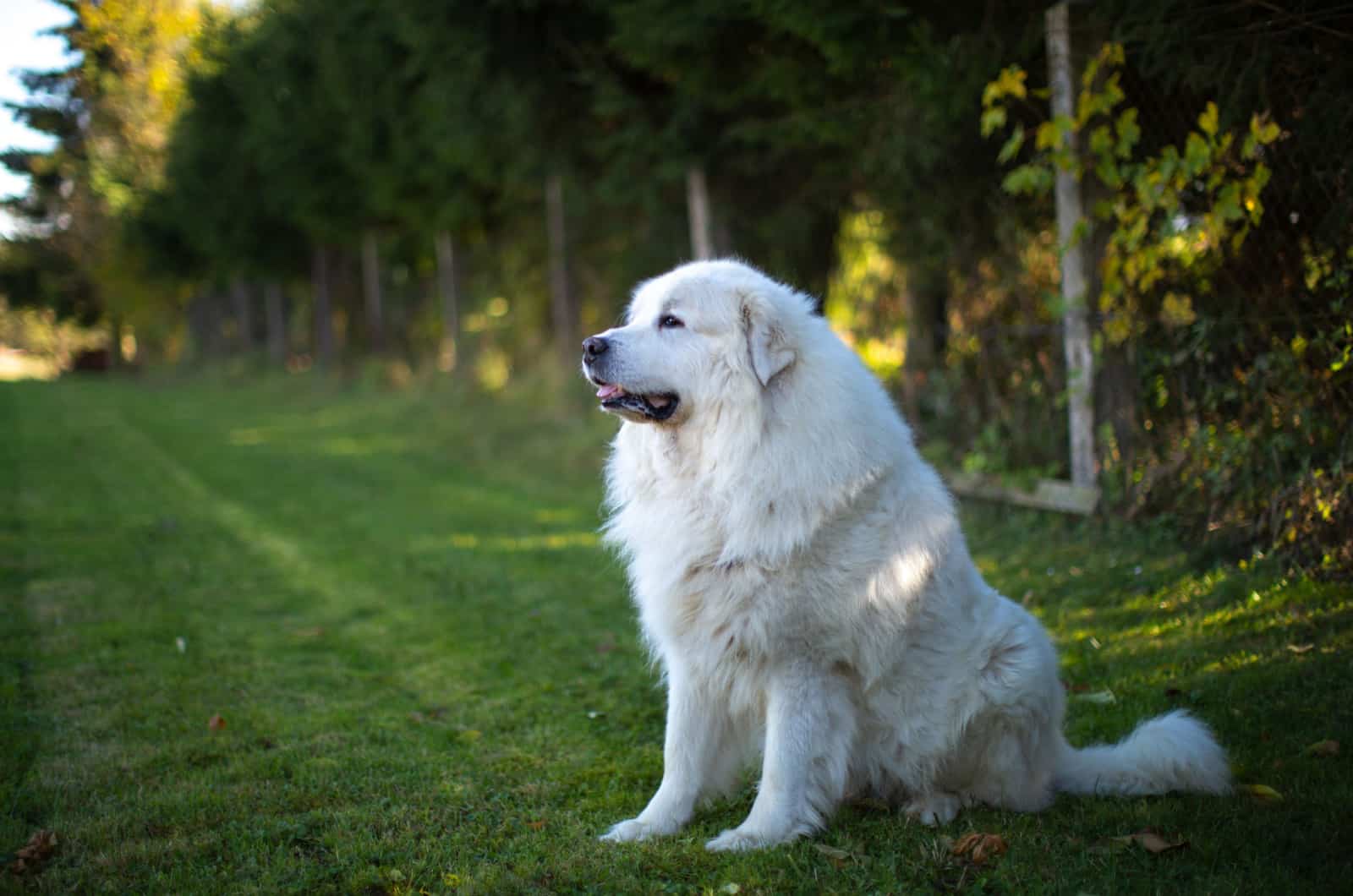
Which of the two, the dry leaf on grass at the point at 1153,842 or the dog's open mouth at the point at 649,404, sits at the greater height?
the dog's open mouth at the point at 649,404

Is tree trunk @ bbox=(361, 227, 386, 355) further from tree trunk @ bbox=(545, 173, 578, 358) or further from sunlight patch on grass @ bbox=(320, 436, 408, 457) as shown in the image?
tree trunk @ bbox=(545, 173, 578, 358)

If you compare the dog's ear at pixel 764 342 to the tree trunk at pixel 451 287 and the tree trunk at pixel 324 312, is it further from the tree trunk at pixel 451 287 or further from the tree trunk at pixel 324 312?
the tree trunk at pixel 324 312

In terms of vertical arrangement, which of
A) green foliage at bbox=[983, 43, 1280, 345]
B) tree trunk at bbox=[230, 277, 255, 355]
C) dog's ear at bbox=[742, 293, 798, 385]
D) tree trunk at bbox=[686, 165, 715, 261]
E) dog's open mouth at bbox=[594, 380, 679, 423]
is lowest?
dog's open mouth at bbox=[594, 380, 679, 423]

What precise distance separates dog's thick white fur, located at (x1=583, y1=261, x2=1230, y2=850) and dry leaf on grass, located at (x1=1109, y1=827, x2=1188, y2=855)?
0.37 m

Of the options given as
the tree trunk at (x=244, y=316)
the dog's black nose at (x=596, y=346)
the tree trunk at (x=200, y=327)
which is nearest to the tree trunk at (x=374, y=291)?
the tree trunk at (x=244, y=316)

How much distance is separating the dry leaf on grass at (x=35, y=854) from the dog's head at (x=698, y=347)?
223cm

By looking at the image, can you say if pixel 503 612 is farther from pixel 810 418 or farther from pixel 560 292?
pixel 560 292

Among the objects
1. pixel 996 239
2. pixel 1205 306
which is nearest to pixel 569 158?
pixel 996 239

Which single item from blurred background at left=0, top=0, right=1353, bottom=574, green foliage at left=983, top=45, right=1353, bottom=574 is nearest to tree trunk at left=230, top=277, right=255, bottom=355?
blurred background at left=0, top=0, right=1353, bottom=574

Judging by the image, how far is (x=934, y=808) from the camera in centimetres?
346

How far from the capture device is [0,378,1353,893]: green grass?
3.09m

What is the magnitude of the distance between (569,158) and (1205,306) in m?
7.61

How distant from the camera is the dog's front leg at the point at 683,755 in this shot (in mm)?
3436

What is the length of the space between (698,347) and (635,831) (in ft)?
5.30
